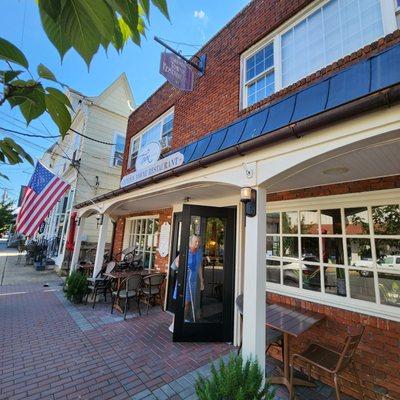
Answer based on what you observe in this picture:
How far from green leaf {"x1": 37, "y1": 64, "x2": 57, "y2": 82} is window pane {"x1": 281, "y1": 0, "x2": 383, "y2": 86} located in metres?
4.74

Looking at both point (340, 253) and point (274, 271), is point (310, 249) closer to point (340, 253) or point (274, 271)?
point (340, 253)

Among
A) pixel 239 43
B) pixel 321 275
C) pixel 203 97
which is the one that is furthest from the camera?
pixel 203 97

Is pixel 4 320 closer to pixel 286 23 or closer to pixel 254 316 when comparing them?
pixel 254 316

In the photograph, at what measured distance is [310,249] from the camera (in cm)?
432

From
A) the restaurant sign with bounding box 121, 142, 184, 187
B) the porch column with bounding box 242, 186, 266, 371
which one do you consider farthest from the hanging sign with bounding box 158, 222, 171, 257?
the porch column with bounding box 242, 186, 266, 371

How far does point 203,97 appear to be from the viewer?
6.59m

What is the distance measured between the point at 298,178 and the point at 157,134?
624 centimetres

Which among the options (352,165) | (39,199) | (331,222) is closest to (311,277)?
(331,222)

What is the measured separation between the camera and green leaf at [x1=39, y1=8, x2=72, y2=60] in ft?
2.02

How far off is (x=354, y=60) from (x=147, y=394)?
221 inches

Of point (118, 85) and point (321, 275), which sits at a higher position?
point (118, 85)

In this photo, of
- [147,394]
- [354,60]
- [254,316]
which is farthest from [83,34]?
[354,60]

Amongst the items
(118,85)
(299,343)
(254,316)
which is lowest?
(299,343)

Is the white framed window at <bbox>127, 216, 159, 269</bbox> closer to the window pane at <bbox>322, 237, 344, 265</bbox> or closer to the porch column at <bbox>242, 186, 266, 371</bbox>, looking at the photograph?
the window pane at <bbox>322, 237, 344, 265</bbox>
